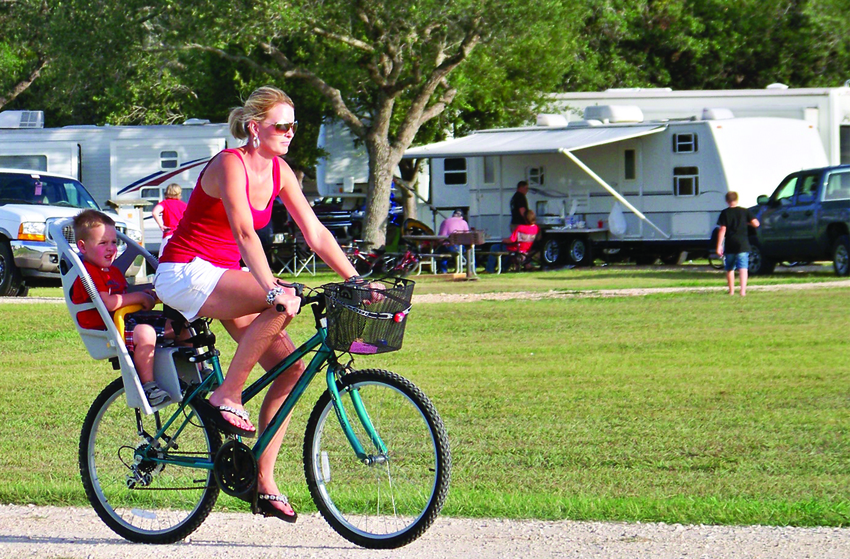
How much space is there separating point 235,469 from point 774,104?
883 inches

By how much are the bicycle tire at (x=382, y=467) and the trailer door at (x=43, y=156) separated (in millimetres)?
21245

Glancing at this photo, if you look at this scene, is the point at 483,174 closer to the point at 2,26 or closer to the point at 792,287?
the point at 792,287

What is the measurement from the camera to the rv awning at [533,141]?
23.5m

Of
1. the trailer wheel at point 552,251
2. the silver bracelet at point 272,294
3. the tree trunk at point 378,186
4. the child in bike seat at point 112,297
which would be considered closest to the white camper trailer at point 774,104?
the trailer wheel at point 552,251

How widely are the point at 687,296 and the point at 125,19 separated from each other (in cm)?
1275

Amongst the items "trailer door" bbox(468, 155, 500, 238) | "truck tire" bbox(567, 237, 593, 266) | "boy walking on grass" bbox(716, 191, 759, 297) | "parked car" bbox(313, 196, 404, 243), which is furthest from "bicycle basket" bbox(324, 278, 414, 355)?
"parked car" bbox(313, 196, 404, 243)

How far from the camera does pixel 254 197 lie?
15.7ft

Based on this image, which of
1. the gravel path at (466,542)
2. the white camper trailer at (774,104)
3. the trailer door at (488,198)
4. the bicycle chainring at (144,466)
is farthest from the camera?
the trailer door at (488,198)

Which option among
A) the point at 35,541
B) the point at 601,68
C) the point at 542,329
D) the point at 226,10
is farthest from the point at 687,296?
the point at 601,68

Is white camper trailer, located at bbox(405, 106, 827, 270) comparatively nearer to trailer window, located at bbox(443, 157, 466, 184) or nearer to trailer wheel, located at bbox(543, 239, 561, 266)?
trailer wheel, located at bbox(543, 239, 561, 266)

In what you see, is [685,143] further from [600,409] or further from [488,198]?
[600,409]

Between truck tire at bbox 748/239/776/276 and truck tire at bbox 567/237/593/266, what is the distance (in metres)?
4.11

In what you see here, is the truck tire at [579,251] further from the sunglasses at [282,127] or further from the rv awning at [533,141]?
the sunglasses at [282,127]

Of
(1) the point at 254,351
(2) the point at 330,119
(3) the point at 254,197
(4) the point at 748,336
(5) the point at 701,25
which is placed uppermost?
(5) the point at 701,25
